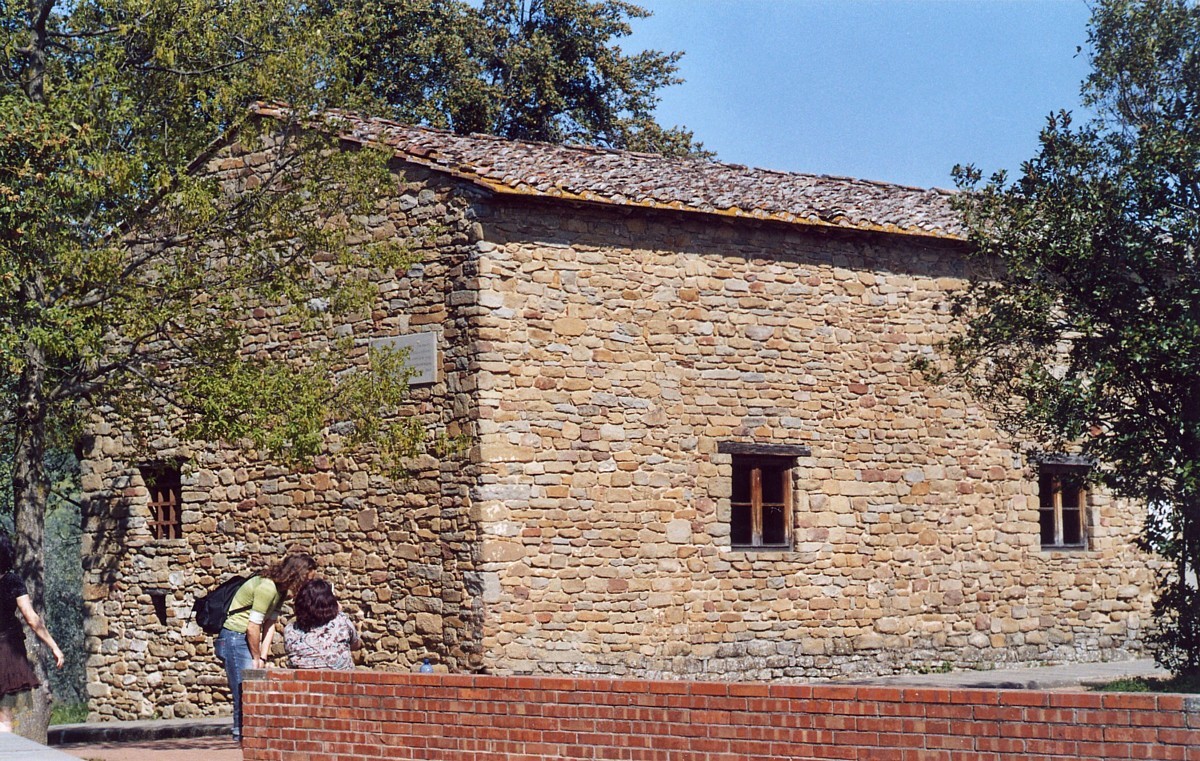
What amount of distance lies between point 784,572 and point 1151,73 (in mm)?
6256

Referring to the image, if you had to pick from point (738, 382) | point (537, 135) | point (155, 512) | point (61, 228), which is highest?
point (537, 135)

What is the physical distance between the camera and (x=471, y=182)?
15.1 m

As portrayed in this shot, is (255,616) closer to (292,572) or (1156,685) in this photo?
(292,572)

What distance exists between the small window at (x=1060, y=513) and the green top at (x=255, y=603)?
34.8 ft

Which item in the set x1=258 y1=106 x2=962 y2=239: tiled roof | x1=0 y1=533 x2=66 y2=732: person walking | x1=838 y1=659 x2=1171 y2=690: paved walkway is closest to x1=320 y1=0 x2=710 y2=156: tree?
x1=258 y1=106 x2=962 y2=239: tiled roof

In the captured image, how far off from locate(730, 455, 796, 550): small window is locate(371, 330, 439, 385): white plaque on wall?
136 inches

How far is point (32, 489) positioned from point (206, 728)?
3.29 metres

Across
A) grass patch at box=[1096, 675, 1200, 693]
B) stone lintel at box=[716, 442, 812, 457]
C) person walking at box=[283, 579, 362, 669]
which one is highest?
stone lintel at box=[716, 442, 812, 457]

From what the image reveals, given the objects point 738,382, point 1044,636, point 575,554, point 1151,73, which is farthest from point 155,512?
point 1151,73

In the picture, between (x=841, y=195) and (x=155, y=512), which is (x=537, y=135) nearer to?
(x=841, y=195)

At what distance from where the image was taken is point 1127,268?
13.8 meters

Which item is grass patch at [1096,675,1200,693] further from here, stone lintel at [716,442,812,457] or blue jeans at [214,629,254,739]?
blue jeans at [214,629,254,739]

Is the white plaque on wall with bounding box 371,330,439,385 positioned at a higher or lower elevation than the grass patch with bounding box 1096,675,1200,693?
higher

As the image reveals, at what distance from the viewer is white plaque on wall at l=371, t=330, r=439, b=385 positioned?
Result: 1545 centimetres
